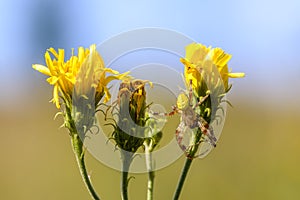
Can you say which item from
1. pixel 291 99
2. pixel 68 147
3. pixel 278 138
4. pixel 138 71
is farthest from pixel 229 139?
pixel 138 71

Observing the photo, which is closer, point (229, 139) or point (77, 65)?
point (77, 65)

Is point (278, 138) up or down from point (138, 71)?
up

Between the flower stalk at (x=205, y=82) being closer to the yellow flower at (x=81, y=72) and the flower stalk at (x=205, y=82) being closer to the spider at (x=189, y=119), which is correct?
the spider at (x=189, y=119)

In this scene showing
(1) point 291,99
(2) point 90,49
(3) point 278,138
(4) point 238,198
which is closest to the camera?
(2) point 90,49


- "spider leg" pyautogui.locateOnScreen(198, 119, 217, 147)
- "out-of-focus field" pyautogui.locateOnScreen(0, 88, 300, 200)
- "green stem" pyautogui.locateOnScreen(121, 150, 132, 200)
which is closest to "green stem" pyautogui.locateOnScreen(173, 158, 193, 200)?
"spider leg" pyautogui.locateOnScreen(198, 119, 217, 147)

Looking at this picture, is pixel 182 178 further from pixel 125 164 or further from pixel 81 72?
pixel 81 72

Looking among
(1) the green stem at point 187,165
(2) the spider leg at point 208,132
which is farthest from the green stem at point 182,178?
(2) the spider leg at point 208,132

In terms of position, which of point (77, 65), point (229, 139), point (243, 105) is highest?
point (243, 105)

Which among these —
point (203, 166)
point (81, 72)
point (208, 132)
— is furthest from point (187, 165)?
point (203, 166)

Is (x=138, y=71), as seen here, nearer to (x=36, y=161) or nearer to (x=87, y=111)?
(x=87, y=111)
